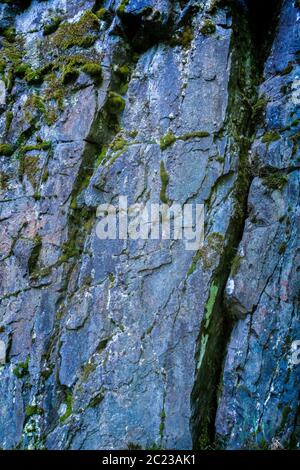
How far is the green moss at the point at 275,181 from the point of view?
558 cm

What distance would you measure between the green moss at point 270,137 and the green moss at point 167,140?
4.08ft

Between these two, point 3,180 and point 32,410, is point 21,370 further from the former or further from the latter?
point 3,180

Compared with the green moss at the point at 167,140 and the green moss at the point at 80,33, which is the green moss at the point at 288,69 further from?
the green moss at the point at 80,33

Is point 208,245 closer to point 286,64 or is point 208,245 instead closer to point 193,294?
point 193,294

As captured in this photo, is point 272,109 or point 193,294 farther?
point 272,109

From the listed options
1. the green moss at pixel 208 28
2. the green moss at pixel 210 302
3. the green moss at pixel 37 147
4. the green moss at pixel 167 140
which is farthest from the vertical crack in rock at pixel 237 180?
the green moss at pixel 37 147

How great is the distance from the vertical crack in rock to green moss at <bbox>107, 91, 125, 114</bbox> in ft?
5.29

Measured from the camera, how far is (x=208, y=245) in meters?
5.53

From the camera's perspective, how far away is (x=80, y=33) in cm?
693

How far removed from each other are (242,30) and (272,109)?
1.42 meters

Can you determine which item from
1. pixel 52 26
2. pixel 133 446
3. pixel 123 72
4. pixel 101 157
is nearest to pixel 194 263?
pixel 101 157

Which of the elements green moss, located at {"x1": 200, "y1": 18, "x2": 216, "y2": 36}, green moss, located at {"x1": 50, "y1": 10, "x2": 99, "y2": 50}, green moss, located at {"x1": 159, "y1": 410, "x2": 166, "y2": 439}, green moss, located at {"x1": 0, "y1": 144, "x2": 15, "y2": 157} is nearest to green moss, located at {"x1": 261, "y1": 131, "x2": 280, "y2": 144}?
green moss, located at {"x1": 200, "y1": 18, "x2": 216, "y2": 36}

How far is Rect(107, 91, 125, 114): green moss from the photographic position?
649cm
